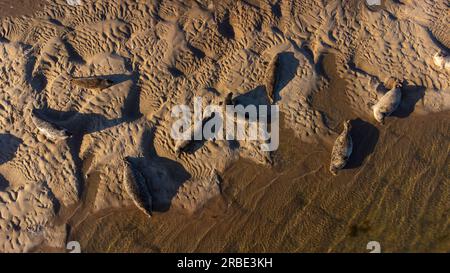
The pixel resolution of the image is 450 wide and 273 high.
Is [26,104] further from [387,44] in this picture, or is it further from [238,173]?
[387,44]

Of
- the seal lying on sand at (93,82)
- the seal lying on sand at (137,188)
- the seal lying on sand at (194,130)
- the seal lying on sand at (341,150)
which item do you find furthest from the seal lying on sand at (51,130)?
the seal lying on sand at (341,150)

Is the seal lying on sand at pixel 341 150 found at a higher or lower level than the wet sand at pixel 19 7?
lower

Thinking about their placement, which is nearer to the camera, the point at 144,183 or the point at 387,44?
the point at 144,183

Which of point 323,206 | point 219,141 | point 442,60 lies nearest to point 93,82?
point 219,141

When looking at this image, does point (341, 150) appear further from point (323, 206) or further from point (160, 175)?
point (160, 175)

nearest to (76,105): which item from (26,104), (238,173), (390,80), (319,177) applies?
(26,104)

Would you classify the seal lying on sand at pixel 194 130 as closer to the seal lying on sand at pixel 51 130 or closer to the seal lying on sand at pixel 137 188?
the seal lying on sand at pixel 137 188

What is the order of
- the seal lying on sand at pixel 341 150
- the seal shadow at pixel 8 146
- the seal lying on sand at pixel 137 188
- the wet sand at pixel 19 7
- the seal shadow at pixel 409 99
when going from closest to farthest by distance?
1. the seal lying on sand at pixel 137 188
2. the seal lying on sand at pixel 341 150
3. the seal shadow at pixel 8 146
4. the seal shadow at pixel 409 99
5. the wet sand at pixel 19 7
